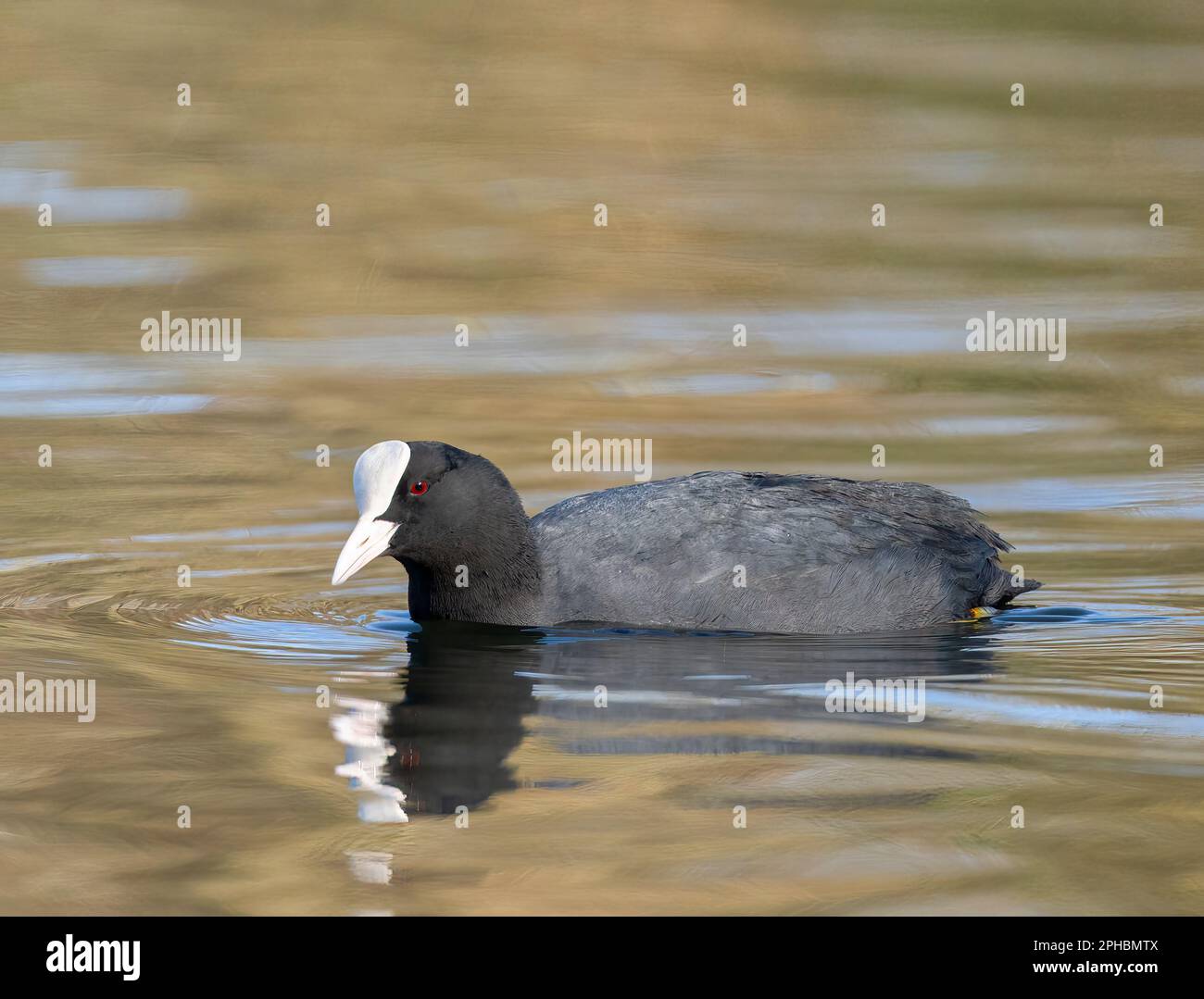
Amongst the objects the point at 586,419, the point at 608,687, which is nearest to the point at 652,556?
the point at 608,687

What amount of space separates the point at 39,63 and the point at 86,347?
24.8 feet

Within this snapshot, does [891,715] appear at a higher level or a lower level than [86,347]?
lower

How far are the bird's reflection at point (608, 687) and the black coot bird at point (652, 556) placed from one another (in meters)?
0.12

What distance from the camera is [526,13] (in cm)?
2183

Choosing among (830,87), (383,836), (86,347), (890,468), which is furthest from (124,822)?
(830,87)

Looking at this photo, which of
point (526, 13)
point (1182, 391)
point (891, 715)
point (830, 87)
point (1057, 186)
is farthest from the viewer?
point (526, 13)

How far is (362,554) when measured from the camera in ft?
27.7

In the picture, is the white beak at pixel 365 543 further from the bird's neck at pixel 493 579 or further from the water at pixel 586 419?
the water at pixel 586 419

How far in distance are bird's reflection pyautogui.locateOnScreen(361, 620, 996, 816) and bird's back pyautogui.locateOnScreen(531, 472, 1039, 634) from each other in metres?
0.13

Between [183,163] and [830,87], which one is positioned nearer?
[183,163]

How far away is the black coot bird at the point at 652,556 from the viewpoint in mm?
8664

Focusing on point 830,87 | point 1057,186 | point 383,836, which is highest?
point 830,87

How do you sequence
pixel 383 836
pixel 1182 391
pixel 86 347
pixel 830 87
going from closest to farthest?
pixel 383 836 → pixel 1182 391 → pixel 86 347 → pixel 830 87

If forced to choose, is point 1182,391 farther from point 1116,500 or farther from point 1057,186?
point 1057,186
